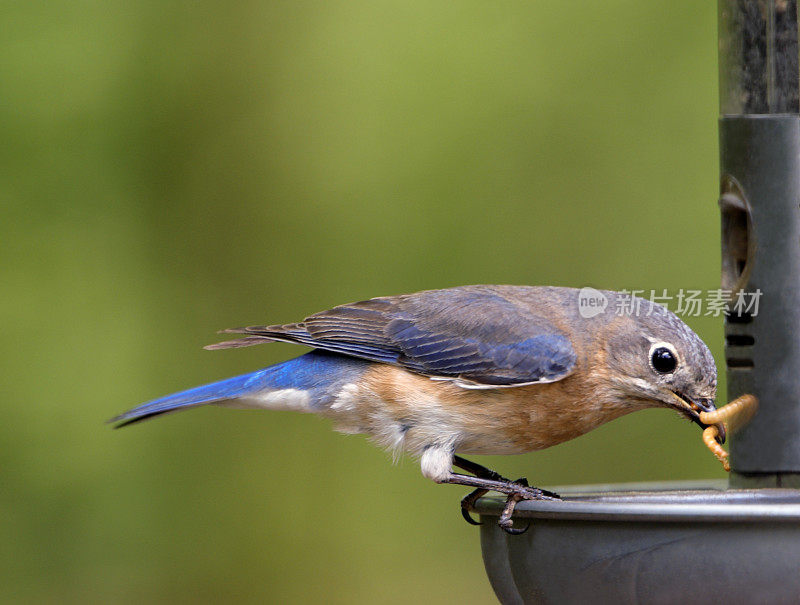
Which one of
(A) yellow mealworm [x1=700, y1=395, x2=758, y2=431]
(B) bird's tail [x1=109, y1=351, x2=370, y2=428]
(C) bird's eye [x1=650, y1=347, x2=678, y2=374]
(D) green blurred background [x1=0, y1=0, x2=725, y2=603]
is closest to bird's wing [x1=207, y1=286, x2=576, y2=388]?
(B) bird's tail [x1=109, y1=351, x2=370, y2=428]

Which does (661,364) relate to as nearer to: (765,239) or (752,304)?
A: (752,304)

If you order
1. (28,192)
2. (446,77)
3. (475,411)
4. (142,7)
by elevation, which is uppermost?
(142,7)

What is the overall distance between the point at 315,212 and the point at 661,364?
433 centimetres

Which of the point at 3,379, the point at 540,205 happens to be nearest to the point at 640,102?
the point at 540,205

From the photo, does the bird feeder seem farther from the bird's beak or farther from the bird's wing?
the bird's wing

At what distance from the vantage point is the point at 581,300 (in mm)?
5508

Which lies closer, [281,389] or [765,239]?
[765,239]

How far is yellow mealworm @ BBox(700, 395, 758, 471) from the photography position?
14.6ft

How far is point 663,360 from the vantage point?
483 cm

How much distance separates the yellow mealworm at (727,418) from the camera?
14.6ft

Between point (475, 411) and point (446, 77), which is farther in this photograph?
point (446, 77)

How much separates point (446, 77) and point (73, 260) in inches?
114

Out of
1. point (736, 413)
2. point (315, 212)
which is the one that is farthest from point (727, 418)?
point (315, 212)

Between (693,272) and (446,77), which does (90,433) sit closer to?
(446,77)
